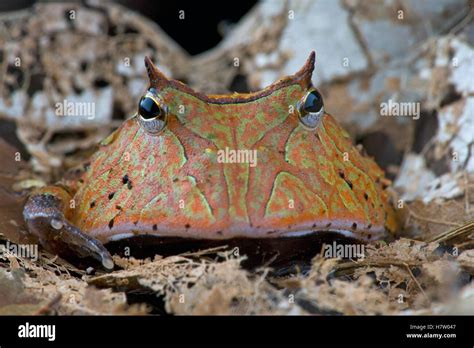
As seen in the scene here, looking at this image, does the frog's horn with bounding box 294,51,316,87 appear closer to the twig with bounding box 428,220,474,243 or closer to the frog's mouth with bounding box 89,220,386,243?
the frog's mouth with bounding box 89,220,386,243

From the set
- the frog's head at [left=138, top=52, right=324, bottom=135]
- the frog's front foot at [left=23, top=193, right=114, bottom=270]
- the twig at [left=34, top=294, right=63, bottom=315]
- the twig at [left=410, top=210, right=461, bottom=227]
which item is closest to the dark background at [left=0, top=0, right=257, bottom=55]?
the twig at [left=410, top=210, right=461, bottom=227]

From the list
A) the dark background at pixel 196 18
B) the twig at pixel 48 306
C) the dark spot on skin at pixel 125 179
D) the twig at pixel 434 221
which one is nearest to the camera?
the twig at pixel 48 306

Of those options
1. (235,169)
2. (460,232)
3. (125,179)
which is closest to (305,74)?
(235,169)

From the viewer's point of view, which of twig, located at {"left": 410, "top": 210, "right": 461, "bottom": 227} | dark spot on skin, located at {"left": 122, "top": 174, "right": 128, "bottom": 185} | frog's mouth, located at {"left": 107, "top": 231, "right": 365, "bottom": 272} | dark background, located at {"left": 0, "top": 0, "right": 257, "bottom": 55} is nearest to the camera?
frog's mouth, located at {"left": 107, "top": 231, "right": 365, "bottom": 272}

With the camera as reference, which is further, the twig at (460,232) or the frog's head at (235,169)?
the twig at (460,232)

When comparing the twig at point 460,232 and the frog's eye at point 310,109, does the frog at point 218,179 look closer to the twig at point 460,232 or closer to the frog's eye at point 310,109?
the frog's eye at point 310,109

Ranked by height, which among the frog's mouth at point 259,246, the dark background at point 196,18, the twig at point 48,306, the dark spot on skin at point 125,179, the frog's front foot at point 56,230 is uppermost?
the dark background at point 196,18

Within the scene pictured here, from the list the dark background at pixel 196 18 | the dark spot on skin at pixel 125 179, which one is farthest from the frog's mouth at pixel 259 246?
the dark background at pixel 196 18

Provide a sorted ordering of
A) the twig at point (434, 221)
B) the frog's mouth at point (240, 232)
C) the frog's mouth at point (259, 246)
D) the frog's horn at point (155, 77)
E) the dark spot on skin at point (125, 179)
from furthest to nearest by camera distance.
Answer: the twig at point (434, 221) → the dark spot on skin at point (125, 179) → the frog's horn at point (155, 77) → the frog's mouth at point (259, 246) → the frog's mouth at point (240, 232)

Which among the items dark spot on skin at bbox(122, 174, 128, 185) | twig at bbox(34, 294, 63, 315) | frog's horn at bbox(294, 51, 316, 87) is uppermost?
frog's horn at bbox(294, 51, 316, 87)
